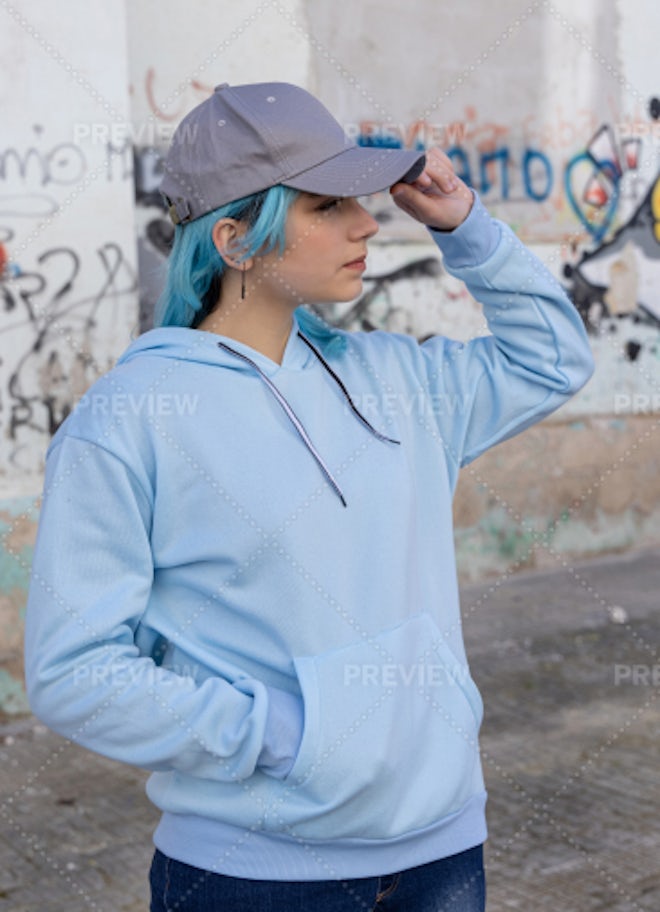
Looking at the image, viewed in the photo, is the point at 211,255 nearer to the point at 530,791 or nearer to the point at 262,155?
the point at 262,155

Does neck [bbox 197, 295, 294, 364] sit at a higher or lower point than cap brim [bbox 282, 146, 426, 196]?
lower

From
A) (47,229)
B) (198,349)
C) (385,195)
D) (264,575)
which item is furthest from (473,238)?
(385,195)

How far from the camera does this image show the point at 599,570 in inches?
307

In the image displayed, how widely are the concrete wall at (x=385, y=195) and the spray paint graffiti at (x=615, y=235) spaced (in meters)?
0.01

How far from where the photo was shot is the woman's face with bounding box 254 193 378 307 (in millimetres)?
1914

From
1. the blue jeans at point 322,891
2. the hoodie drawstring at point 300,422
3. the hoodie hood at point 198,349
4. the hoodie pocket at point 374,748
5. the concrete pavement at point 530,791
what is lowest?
the concrete pavement at point 530,791

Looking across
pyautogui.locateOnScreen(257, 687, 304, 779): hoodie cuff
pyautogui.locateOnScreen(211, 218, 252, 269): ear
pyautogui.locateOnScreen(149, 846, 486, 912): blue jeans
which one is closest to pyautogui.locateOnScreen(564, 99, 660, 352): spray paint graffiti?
pyautogui.locateOnScreen(211, 218, 252, 269): ear

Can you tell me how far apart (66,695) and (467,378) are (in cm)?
85

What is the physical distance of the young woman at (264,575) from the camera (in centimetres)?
172

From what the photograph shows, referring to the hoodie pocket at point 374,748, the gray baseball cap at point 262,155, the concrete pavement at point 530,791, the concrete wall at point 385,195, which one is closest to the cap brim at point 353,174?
the gray baseball cap at point 262,155

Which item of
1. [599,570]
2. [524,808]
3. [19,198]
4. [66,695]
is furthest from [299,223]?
[599,570]

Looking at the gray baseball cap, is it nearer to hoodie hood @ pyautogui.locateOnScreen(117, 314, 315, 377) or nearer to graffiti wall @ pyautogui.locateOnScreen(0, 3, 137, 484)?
hoodie hood @ pyautogui.locateOnScreen(117, 314, 315, 377)

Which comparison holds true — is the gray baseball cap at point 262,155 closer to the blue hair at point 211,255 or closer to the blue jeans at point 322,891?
the blue hair at point 211,255

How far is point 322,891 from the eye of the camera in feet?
5.85
